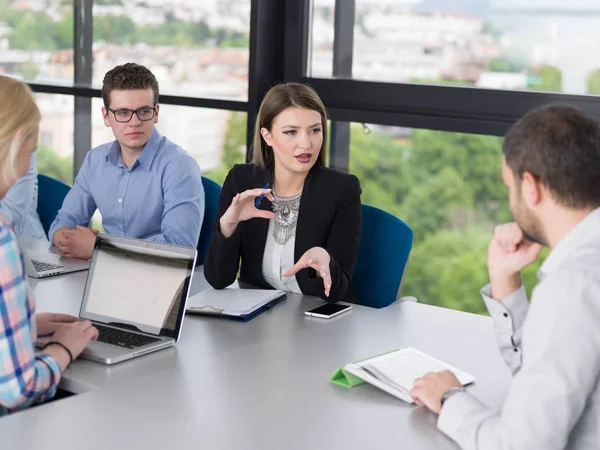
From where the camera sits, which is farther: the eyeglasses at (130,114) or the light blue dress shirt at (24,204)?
the light blue dress shirt at (24,204)

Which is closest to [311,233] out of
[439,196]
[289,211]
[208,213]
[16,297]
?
[289,211]

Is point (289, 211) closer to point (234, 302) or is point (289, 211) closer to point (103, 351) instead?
point (234, 302)

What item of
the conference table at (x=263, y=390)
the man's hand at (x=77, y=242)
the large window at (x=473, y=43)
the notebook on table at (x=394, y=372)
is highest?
the large window at (x=473, y=43)

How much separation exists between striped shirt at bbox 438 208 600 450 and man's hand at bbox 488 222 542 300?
28 centimetres

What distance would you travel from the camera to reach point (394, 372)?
1.89m

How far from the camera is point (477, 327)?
228 centimetres

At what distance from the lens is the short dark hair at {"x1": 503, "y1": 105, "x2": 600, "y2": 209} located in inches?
60.9

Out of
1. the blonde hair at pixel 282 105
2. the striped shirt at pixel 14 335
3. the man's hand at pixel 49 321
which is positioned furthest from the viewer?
the blonde hair at pixel 282 105

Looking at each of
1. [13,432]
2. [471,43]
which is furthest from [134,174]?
[13,432]

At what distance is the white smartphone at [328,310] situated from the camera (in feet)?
7.67

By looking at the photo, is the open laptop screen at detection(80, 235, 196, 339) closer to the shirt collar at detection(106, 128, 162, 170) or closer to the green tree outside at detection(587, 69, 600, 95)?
the shirt collar at detection(106, 128, 162, 170)

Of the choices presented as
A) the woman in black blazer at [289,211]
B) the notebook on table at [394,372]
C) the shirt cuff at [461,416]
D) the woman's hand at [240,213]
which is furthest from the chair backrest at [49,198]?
the shirt cuff at [461,416]

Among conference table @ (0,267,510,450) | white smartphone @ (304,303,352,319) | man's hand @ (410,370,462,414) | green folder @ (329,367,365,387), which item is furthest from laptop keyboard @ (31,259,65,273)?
man's hand @ (410,370,462,414)

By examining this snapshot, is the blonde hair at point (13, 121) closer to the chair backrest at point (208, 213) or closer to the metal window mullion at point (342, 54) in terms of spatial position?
the chair backrest at point (208, 213)
